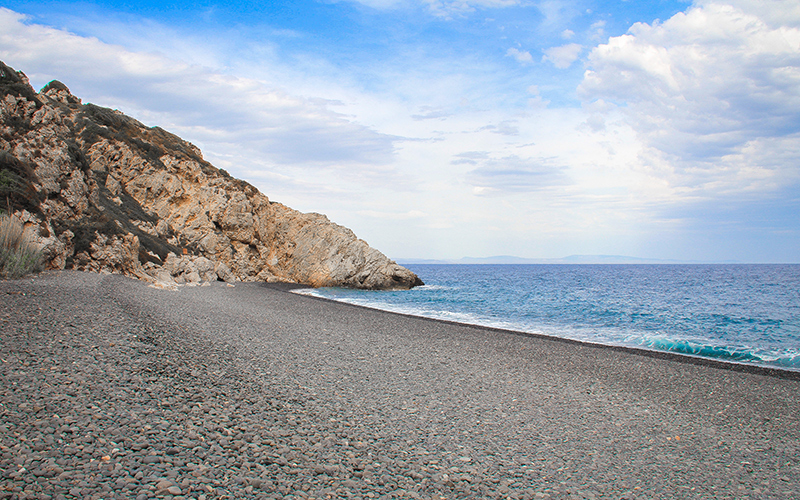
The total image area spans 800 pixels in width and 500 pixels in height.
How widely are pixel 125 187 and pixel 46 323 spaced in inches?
1393

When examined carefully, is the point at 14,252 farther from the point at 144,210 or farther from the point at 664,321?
the point at 664,321

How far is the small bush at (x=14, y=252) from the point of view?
12.5m

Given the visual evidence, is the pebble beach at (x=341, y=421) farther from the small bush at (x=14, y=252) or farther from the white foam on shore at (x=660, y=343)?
the white foam on shore at (x=660, y=343)

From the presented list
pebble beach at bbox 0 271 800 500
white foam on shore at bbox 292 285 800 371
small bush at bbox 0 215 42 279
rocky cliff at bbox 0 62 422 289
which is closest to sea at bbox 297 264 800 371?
white foam on shore at bbox 292 285 800 371

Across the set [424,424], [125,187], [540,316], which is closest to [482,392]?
[424,424]

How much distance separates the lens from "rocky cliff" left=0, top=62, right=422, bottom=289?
19.1 metres

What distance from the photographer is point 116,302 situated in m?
12.2

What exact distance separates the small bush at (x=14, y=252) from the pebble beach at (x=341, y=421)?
84.7 inches

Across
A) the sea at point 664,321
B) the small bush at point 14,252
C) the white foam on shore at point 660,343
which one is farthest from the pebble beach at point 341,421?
the sea at point 664,321

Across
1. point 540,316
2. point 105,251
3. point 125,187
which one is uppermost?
point 125,187

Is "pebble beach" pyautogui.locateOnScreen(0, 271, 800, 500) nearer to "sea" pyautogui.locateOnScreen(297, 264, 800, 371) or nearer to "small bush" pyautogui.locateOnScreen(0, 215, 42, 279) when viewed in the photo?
"small bush" pyautogui.locateOnScreen(0, 215, 42, 279)

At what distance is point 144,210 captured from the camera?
37.3 meters

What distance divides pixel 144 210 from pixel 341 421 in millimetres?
39373

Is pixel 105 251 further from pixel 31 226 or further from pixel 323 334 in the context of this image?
pixel 323 334
